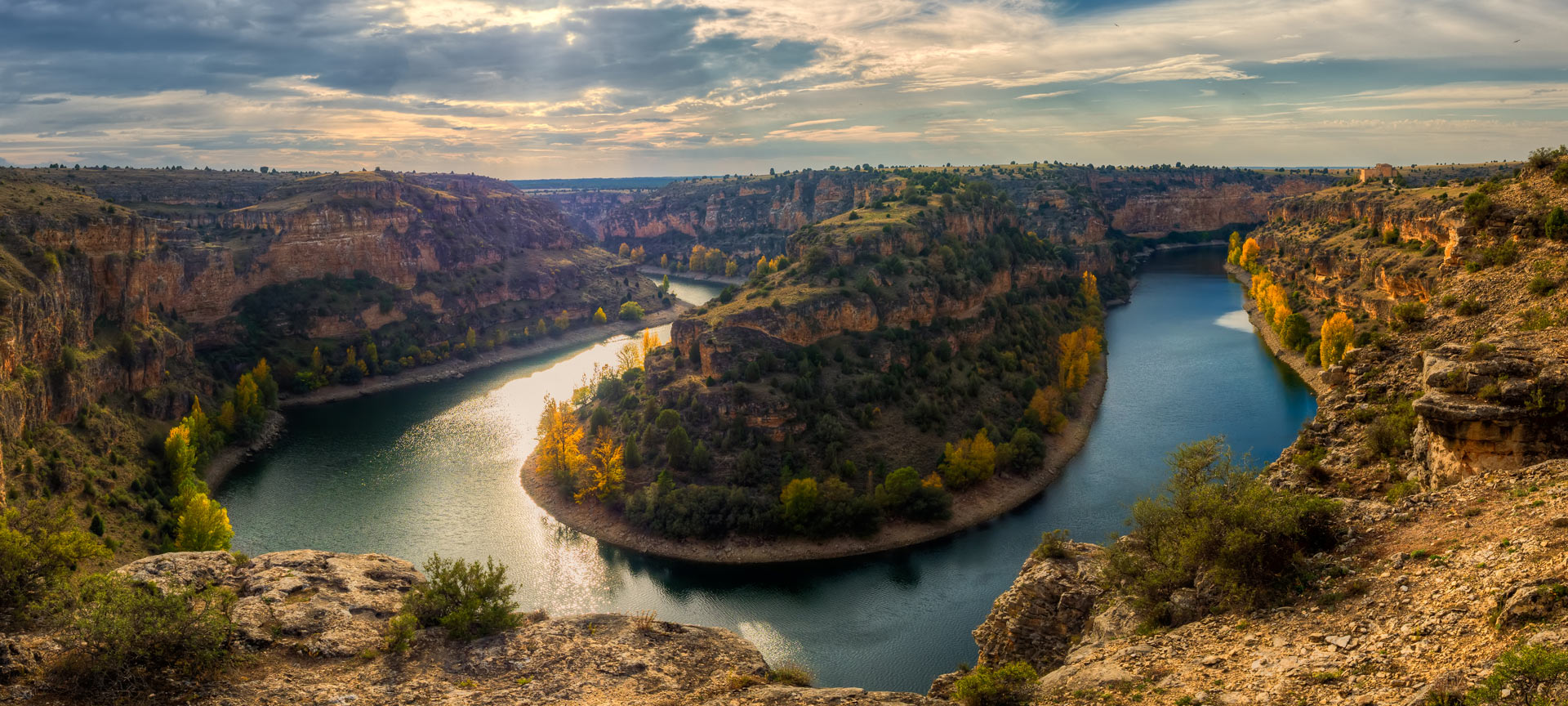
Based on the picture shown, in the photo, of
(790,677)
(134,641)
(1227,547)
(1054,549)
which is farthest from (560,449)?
(1227,547)

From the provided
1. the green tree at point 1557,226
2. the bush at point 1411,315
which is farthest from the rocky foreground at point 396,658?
the green tree at point 1557,226

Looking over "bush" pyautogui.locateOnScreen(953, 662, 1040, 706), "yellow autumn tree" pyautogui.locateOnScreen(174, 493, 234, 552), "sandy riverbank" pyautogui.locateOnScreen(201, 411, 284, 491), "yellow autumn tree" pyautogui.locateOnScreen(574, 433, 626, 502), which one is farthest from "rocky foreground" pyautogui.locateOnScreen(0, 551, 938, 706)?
"sandy riverbank" pyautogui.locateOnScreen(201, 411, 284, 491)

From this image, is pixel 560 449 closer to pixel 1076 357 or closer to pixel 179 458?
pixel 179 458

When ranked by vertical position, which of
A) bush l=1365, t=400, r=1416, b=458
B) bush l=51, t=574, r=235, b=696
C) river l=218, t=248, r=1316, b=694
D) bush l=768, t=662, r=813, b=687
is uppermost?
bush l=1365, t=400, r=1416, b=458

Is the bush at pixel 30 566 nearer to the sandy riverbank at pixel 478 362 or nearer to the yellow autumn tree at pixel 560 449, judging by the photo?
the yellow autumn tree at pixel 560 449

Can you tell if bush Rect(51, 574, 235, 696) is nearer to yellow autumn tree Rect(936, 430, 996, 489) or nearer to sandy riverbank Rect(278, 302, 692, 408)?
yellow autumn tree Rect(936, 430, 996, 489)

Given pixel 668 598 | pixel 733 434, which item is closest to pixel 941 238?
pixel 733 434

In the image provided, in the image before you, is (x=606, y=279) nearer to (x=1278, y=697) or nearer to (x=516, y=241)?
(x=516, y=241)
